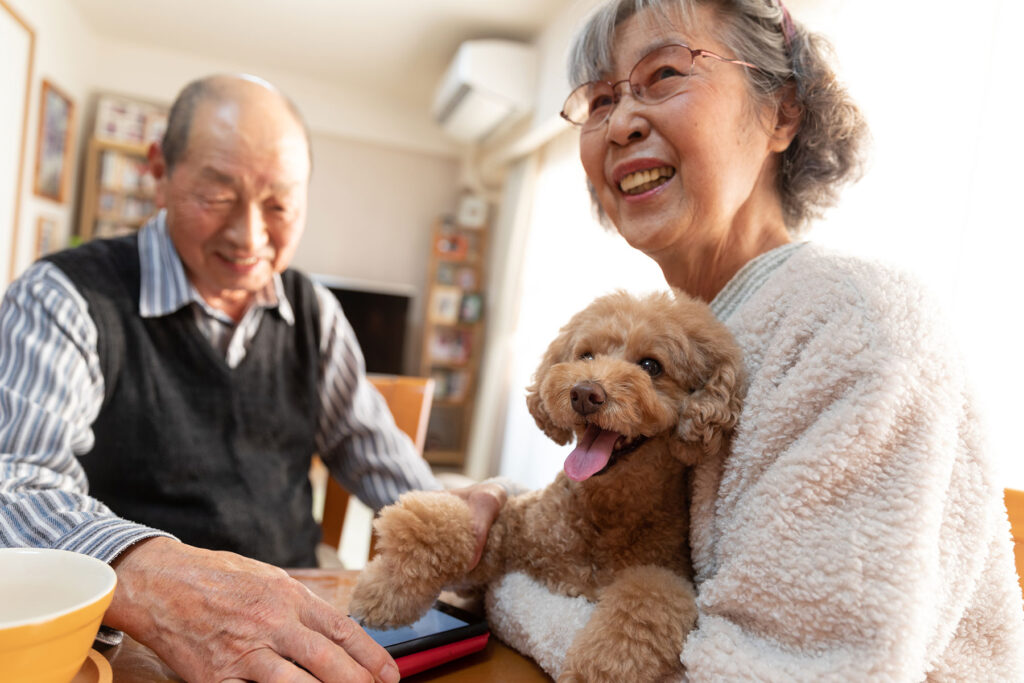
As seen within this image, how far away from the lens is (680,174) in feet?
2.73

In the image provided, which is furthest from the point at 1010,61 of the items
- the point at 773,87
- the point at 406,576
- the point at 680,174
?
the point at 406,576

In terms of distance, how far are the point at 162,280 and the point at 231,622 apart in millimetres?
893

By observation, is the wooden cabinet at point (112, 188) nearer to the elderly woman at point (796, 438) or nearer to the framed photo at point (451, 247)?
the framed photo at point (451, 247)

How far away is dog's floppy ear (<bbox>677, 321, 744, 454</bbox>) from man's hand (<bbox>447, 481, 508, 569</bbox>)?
9.7 inches

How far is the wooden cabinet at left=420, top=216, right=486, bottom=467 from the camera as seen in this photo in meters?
5.87

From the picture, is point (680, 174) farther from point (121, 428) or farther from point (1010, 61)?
point (1010, 61)

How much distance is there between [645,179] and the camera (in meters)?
0.87

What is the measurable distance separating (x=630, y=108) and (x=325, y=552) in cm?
120

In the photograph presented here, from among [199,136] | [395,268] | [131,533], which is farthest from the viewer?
[395,268]

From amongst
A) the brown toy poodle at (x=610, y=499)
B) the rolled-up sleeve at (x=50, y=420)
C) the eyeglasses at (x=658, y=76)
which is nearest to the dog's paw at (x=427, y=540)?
the brown toy poodle at (x=610, y=499)

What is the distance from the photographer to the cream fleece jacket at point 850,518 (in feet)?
1.63

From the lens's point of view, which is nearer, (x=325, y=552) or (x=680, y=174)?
(x=680, y=174)

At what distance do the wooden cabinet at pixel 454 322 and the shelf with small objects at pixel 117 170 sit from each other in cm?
238

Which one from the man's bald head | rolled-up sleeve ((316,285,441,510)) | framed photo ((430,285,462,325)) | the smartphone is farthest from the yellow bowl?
framed photo ((430,285,462,325))
